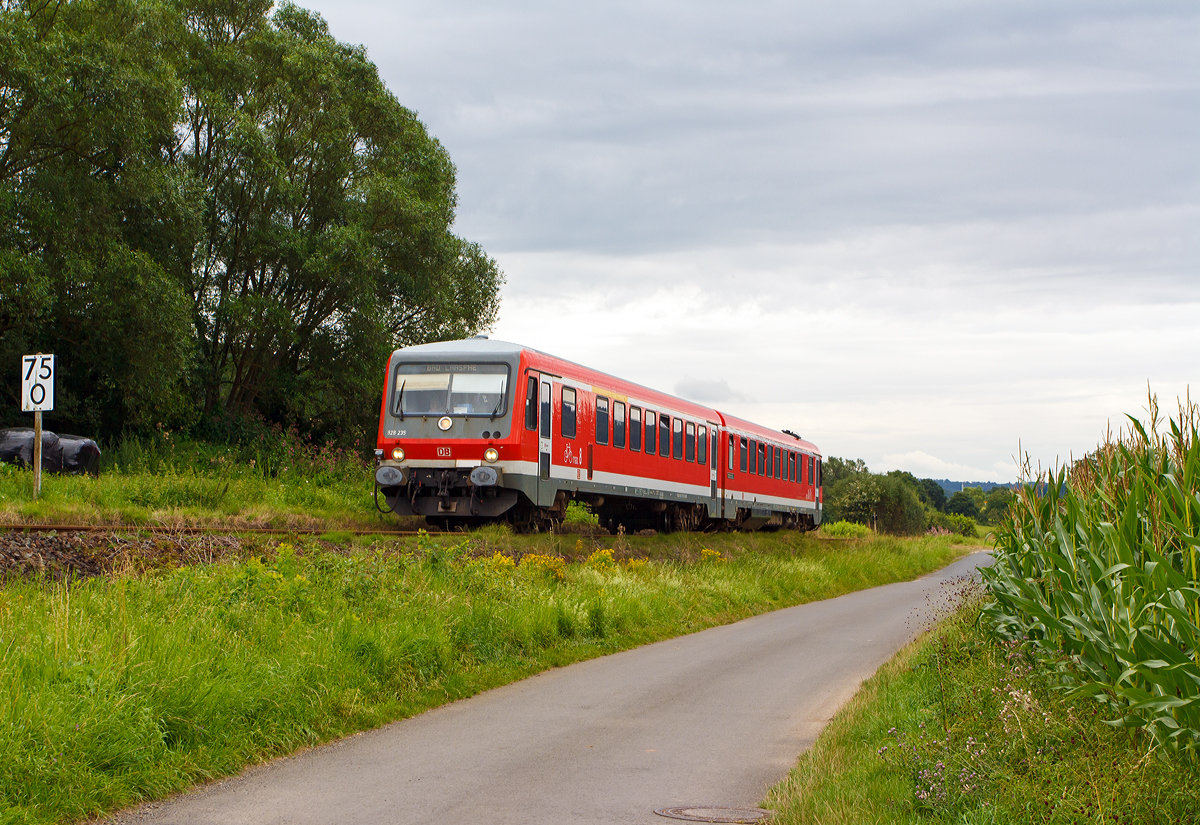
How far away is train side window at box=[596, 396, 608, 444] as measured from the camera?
23234mm

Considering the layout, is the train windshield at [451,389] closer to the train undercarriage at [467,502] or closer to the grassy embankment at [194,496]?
the train undercarriage at [467,502]

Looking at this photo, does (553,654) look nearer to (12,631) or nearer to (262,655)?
(262,655)

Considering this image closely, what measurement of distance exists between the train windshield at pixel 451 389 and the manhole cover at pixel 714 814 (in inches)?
534

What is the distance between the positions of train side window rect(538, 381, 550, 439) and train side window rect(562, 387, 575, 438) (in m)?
0.72

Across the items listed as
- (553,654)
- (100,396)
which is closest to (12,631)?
(553,654)

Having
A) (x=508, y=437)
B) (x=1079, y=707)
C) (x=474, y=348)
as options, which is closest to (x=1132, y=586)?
(x=1079, y=707)

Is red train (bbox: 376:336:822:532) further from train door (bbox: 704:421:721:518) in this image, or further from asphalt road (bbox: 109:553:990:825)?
asphalt road (bbox: 109:553:990:825)

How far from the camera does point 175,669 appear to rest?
7.41m

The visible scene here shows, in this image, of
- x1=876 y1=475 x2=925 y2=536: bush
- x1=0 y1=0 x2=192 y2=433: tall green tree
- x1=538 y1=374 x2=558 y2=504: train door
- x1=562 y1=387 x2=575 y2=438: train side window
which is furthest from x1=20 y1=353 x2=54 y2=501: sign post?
x1=876 y1=475 x2=925 y2=536: bush

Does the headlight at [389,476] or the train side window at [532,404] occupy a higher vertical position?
the train side window at [532,404]

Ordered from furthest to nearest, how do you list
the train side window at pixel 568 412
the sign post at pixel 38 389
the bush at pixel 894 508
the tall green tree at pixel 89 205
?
the bush at pixel 894 508 < the tall green tree at pixel 89 205 < the train side window at pixel 568 412 < the sign post at pixel 38 389

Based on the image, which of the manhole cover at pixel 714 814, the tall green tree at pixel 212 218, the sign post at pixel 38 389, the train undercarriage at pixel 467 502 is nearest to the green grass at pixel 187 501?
the train undercarriage at pixel 467 502

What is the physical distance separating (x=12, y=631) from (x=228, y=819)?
8.24 ft

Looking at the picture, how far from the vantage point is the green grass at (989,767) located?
551cm
